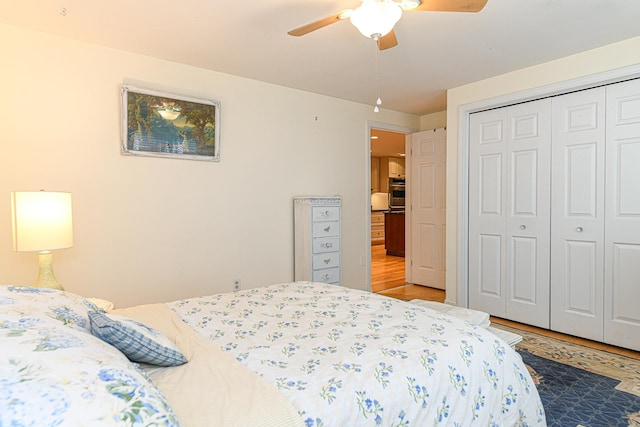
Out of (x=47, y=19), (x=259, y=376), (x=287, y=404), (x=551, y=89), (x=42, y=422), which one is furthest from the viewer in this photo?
(x=551, y=89)

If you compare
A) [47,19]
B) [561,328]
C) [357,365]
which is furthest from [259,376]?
[561,328]

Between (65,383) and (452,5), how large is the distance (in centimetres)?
199

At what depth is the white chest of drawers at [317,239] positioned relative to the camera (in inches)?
147

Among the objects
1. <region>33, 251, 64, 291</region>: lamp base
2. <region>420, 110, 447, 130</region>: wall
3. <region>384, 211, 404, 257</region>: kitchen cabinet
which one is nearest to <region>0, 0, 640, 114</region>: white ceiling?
<region>420, 110, 447, 130</region>: wall

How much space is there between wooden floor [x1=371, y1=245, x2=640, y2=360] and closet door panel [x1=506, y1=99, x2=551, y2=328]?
4.7 inches

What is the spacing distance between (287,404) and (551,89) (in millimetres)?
3453

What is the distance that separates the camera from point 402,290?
16.3 ft

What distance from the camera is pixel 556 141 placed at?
128 inches

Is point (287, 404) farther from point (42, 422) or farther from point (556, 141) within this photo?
point (556, 141)

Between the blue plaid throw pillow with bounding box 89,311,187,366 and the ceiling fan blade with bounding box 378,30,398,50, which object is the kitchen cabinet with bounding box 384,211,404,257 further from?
the blue plaid throw pillow with bounding box 89,311,187,366

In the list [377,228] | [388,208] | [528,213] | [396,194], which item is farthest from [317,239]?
[388,208]

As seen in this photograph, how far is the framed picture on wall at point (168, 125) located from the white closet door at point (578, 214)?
309 centimetres

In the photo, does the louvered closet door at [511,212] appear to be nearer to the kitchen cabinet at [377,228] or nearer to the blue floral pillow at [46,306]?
the blue floral pillow at [46,306]

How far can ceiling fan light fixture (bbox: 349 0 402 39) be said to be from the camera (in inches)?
67.9
